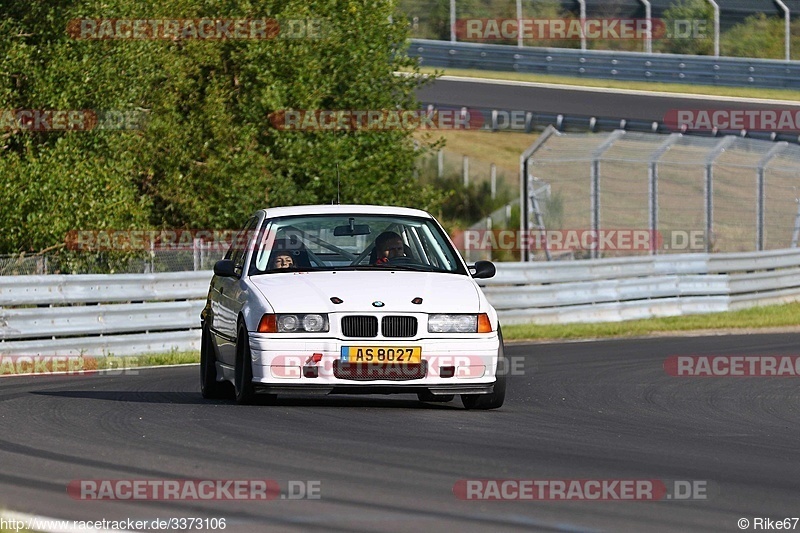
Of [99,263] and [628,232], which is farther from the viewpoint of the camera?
[628,232]

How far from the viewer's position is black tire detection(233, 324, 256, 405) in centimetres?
1062

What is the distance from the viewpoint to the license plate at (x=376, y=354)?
1038 centimetres

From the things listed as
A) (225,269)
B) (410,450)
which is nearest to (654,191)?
(225,269)

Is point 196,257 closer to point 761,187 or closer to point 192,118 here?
point 192,118

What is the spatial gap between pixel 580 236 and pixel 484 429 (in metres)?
20.8

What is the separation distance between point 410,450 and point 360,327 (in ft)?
7.00

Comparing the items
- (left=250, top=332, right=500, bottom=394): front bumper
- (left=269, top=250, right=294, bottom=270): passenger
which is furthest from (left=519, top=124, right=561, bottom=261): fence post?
(left=250, top=332, right=500, bottom=394): front bumper

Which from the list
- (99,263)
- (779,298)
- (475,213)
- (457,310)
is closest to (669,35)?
(475,213)

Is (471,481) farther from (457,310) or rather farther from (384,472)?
(457,310)

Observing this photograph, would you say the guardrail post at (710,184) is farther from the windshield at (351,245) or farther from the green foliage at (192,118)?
the windshield at (351,245)

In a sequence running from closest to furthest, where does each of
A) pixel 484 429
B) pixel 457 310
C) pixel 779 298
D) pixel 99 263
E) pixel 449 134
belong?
pixel 484 429 < pixel 457 310 < pixel 99 263 < pixel 779 298 < pixel 449 134

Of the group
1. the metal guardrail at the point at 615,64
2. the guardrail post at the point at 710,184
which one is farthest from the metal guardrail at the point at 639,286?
the metal guardrail at the point at 615,64

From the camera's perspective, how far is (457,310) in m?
10.6

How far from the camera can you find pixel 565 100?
132ft
